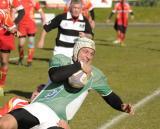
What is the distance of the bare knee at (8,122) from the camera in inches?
235

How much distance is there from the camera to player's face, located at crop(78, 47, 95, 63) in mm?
6266

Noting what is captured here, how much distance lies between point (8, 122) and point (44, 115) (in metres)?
0.40

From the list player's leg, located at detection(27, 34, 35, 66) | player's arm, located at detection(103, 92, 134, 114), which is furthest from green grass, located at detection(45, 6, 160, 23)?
player's arm, located at detection(103, 92, 134, 114)

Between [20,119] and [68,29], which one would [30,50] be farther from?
[20,119]

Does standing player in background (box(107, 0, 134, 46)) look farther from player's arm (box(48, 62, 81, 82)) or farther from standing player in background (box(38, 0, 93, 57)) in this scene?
player's arm (box(48, 62, 81, 82))

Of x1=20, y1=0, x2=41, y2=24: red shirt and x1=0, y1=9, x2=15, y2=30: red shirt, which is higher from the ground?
x1=0, y1=9, x2=15, y2=30: red shirt

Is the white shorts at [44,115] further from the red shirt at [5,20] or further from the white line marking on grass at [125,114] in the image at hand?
the red shirt at [5,20]

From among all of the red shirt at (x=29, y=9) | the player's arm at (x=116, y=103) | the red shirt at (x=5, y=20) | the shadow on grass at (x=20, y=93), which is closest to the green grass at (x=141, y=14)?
the red shirt at (x=29, y=9)

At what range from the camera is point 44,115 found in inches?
243

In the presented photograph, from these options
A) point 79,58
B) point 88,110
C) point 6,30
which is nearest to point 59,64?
point 79,58

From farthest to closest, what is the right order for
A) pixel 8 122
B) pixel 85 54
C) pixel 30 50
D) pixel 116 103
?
pixel 30 50
pixel 116 103
pixel 85 54
pixel 8 122

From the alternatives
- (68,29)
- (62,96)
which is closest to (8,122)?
(62,96)

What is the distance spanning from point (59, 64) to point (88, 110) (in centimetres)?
404

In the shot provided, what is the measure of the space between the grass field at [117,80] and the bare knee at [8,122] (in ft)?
9.53
